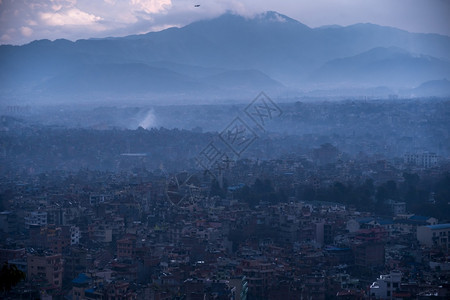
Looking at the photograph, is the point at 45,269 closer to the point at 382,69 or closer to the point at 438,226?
the point at 438,226

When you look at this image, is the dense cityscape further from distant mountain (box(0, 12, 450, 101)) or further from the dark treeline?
distant mountain (box(0, 12, 450, 101))

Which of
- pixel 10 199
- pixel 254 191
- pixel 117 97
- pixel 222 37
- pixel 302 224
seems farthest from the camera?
pixel 222 37

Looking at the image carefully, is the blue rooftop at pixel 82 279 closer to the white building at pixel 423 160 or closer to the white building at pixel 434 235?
the white building at pixel 434 235

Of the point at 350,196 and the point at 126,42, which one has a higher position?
the point at 126,42

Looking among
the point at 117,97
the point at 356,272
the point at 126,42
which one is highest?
the point at 126,42

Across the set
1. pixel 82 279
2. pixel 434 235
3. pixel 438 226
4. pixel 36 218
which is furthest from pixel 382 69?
pixel 82 279

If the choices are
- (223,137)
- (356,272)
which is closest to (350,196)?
(356,272)

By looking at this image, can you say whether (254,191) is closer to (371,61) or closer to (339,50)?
(371,61)
